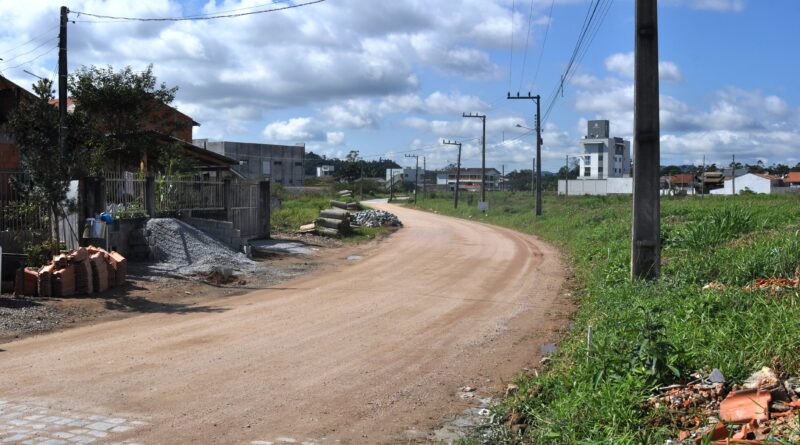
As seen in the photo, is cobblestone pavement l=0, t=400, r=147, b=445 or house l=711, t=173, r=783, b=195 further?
house l=711, t=173, r=783, b=195

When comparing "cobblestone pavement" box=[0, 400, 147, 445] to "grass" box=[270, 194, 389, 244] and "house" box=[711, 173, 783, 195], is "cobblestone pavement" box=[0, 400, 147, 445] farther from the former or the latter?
"house" box=[711, 173, 783, 195]

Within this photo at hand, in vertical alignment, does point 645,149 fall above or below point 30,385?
above

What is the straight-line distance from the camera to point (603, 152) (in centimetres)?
12656

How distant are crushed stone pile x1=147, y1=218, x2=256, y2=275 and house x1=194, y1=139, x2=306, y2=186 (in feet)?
172

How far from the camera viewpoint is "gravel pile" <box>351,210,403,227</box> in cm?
3703

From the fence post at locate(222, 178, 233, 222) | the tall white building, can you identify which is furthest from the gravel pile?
the tall white building

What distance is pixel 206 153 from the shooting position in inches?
1134

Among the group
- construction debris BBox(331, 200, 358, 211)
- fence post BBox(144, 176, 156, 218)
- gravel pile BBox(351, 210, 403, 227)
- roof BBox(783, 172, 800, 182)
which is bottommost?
gravel pile BBox(351, 210, 403, 227)

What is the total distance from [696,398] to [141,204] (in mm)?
16525

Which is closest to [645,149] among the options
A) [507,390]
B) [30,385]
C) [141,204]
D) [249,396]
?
[507,390]

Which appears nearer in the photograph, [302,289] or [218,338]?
[218,338]

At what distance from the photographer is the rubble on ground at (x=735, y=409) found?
450 centimetres

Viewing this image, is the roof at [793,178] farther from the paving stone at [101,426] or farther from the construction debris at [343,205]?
the paving stone at [101,426]

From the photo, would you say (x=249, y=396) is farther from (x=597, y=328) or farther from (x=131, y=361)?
(x=597, y=328)
